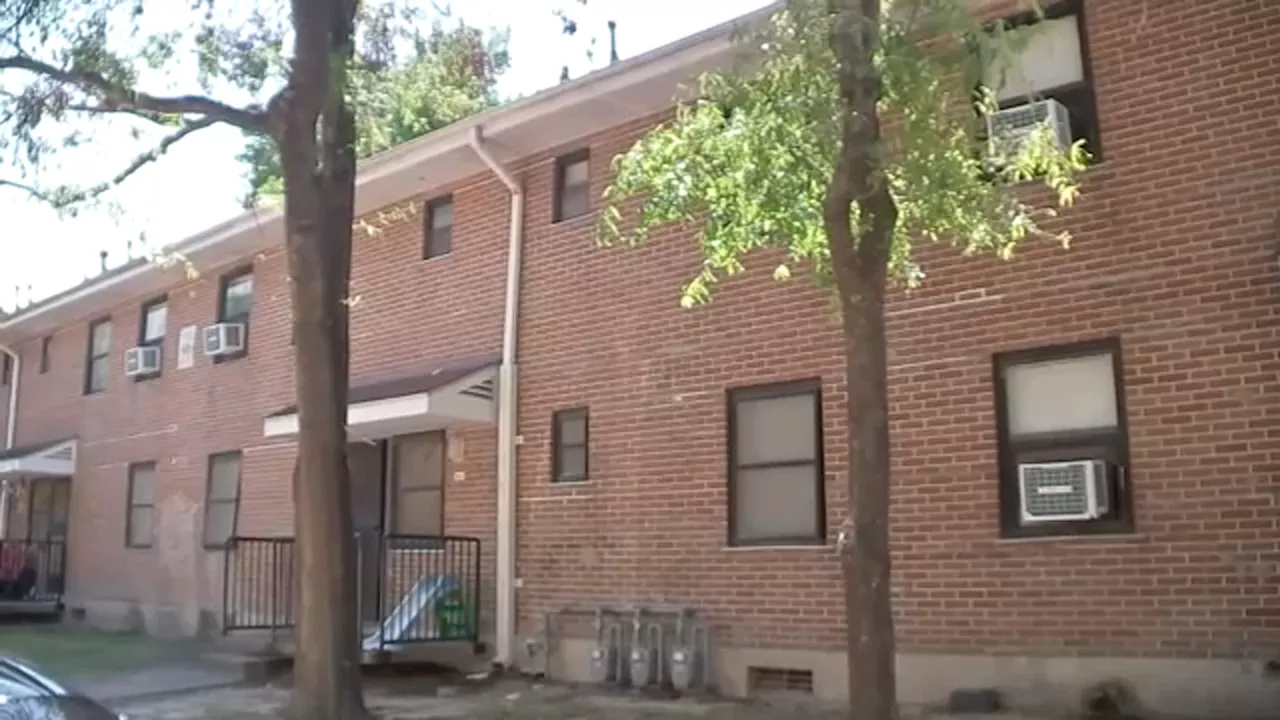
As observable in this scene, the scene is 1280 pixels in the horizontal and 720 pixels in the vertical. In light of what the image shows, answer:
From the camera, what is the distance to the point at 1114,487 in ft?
28.5

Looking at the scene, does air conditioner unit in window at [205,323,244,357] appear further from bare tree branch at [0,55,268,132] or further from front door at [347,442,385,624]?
bare tree branch at [0,55,268,132]

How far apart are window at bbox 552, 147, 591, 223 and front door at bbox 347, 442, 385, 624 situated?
12.1ft

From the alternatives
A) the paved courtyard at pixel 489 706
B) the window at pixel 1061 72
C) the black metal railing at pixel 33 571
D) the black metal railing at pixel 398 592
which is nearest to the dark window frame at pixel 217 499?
the black metal railing at pixel 398 592

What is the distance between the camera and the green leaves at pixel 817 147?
655 cm

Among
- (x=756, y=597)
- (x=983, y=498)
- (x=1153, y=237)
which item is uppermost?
(x=1153, y=237)

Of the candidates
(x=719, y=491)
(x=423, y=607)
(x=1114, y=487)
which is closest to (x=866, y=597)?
(x=1114, y=487)

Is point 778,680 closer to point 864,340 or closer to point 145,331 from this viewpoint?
point 864,340

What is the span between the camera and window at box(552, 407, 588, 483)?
39.9ft

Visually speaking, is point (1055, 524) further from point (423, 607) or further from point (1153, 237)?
point (423, 607)

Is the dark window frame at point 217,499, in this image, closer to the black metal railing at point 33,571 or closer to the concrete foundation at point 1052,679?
the black metal railing at point 33,571

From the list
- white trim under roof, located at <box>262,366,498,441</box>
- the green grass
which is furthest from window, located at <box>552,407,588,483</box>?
the green grass

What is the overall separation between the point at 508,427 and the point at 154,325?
30.0ft

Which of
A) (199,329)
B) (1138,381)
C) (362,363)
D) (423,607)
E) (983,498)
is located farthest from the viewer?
(199,329)

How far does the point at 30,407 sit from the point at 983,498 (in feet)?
62.1
